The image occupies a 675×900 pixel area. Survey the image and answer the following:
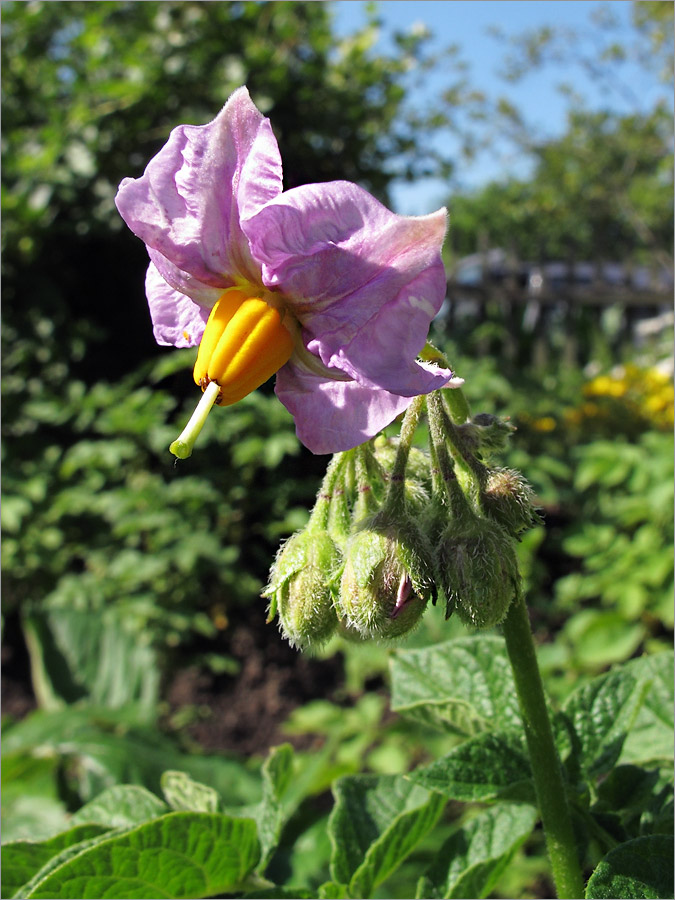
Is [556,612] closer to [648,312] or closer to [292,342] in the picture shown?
[292,342]

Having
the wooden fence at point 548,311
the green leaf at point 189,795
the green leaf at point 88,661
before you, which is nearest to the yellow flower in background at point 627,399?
the wooden fence at point 548,311

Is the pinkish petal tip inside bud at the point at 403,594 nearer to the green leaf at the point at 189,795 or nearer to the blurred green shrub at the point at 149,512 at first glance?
the green leaf at the point at 189,795

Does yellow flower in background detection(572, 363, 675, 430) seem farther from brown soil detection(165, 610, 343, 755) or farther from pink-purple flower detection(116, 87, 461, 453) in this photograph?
pink-purple flower detection(116, 87, 461, 453)

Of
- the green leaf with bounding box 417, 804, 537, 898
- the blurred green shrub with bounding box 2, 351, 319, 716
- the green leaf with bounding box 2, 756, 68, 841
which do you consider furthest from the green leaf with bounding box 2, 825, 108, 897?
the blurred green shrub with bounding box 2, 351, 319, 716

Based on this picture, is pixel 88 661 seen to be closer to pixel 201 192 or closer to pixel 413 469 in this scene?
pixel 413 469

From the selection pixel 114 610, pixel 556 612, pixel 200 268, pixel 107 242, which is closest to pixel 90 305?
pixel 107 242
